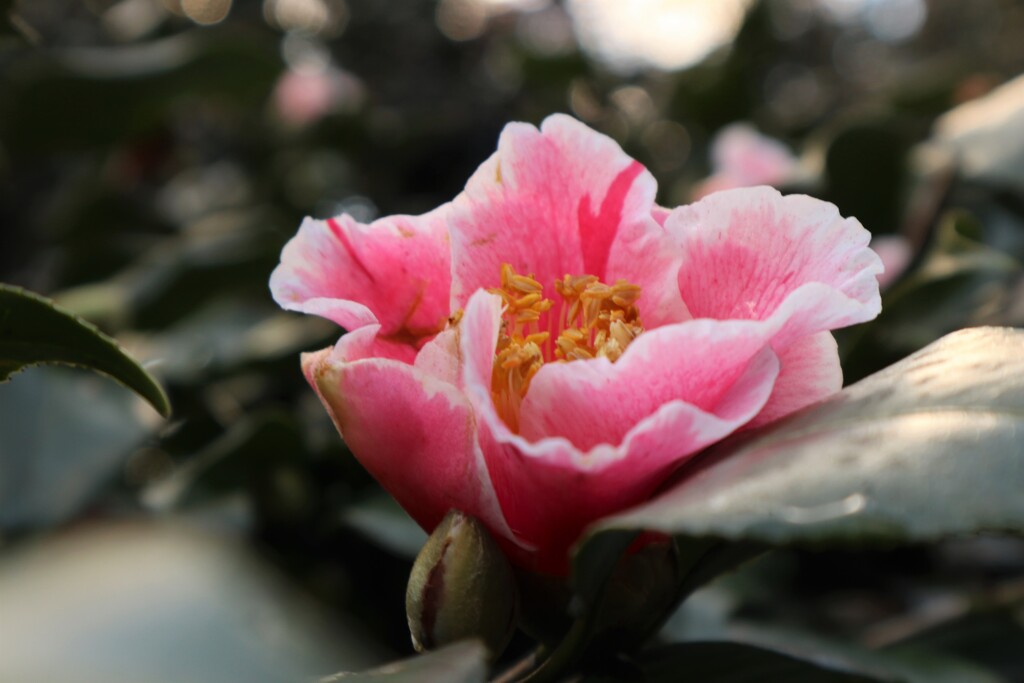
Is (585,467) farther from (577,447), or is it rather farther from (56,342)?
(56,342)

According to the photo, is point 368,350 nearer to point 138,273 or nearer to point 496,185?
point 496,185

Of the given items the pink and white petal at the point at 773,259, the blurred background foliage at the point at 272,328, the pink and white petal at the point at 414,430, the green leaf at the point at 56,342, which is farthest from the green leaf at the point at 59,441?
the pink and white petal at the point at 773,259

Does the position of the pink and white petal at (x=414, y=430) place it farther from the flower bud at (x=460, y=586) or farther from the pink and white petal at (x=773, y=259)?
the pink and white petal at (x=773, y=259)

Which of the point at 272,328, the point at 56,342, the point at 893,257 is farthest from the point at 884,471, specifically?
the point at 272,328

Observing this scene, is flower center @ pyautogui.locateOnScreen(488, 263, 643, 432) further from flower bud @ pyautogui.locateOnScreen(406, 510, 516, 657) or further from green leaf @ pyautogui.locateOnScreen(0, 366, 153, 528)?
green leaf @ pyautogui.locateOnScreen(0, 366, 153, 528)

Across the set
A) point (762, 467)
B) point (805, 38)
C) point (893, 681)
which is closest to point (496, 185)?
point (762, 467)

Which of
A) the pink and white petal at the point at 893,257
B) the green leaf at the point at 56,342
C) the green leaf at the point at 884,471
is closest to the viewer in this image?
the green leaf at the point at 884,471

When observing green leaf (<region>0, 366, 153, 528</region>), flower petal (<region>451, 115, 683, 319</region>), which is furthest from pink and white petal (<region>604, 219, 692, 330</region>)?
green leaf (<region>0, 366, 153, 528</region>)
